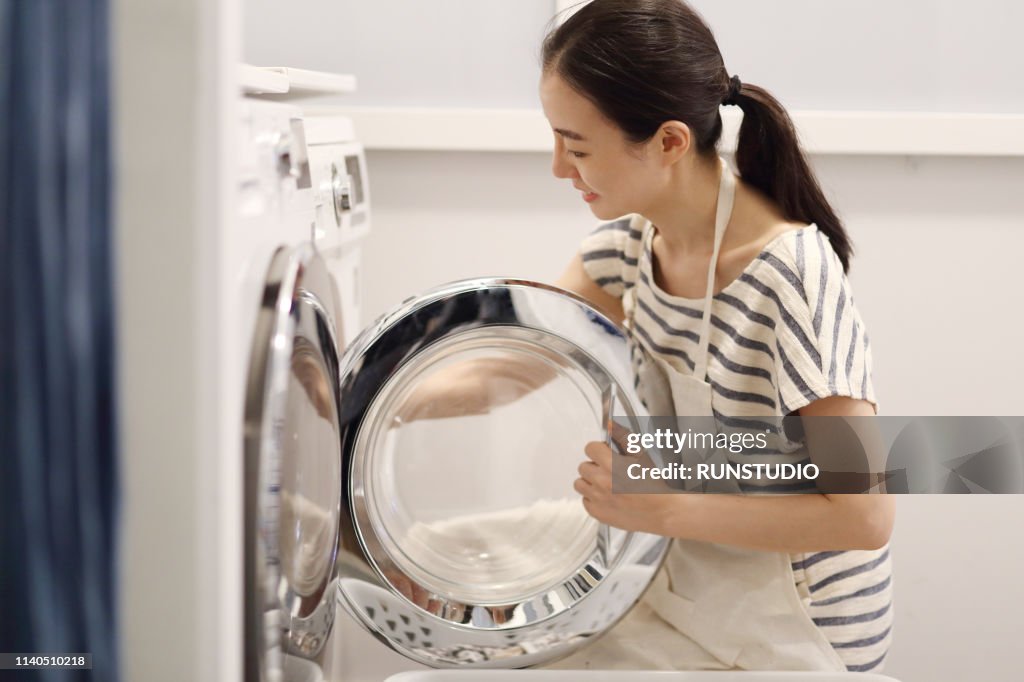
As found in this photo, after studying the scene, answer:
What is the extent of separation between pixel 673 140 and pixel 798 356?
0.30m

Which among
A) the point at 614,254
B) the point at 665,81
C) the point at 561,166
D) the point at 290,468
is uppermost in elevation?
the point at 665,81

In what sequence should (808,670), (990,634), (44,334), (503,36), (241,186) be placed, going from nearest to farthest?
(44,334)
(241,186)
(808,670)
(503,36)
(990,634)


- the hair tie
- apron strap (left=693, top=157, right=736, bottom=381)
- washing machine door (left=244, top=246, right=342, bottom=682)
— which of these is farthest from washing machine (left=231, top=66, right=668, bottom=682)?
the hair tie

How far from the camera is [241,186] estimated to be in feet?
2.18

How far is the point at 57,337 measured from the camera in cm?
57

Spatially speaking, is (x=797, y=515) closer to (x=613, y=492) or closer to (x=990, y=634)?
(x=613, y=492)

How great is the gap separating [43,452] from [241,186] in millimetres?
216

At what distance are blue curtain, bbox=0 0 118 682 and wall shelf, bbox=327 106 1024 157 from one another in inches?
42.8

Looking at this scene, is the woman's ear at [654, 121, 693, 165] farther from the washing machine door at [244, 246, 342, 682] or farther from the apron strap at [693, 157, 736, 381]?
the washing machine door at [244, 246, 342, 682]

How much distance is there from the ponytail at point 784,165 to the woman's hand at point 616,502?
14.2 inches

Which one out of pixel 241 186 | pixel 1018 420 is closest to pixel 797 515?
pixel 241 186

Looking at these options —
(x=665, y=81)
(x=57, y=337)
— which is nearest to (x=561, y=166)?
(x=665, y=81)

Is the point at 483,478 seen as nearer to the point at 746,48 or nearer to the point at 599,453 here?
the point at 599,453

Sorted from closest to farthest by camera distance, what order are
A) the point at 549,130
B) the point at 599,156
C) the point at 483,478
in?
the point at 599,156 → the point at 483,478 → the point at 549,130
